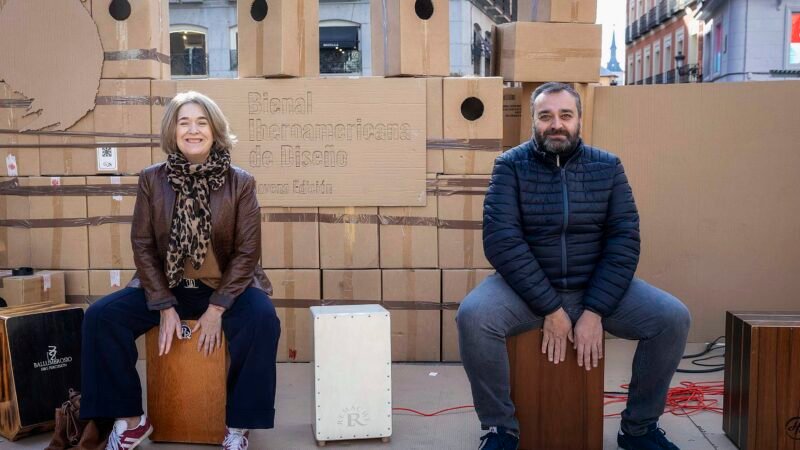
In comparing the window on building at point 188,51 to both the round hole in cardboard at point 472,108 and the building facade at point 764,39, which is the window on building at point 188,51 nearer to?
the building facade at point 764,39

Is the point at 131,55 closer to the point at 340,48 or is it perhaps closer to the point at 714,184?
the point at 714,184

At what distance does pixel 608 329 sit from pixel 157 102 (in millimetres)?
2730

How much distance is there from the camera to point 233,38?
71.3 feet

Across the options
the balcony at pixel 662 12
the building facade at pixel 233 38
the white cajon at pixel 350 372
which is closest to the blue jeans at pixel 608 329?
the white cajon at pixel 350 372

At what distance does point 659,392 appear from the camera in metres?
3.13

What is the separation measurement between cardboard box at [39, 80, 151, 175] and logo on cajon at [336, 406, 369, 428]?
2.00 m

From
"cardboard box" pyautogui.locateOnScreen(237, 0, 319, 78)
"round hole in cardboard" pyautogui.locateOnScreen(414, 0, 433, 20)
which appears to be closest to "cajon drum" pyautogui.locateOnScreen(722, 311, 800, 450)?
"round hole in cardboard" pyautogui.locateOnScreen(414, 0, 433, 20)

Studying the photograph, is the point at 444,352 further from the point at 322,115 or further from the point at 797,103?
the point at 797,103

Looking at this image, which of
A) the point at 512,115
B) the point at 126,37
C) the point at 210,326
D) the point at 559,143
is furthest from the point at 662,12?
the point at 210,326

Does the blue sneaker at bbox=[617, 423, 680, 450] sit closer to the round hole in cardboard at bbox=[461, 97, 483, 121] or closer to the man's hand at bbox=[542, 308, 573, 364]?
the man's hand at bbox=[542, 308, 573, 364]

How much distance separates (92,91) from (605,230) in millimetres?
2872

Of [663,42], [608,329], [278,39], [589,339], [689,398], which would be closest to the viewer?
[589,339]

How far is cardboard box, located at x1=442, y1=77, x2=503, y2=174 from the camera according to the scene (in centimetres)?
449

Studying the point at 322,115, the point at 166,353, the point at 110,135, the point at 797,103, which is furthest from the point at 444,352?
the point at 797,103
